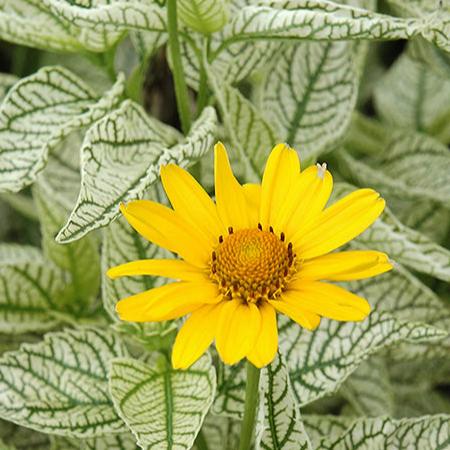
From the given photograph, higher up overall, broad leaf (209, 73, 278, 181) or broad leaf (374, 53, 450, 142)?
broad leaf (374, 53, 450, 142)

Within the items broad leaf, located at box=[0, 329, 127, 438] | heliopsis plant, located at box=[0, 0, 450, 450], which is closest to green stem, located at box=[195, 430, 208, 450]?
heliopsis plant, located at box=[0, 0, 450, 450]

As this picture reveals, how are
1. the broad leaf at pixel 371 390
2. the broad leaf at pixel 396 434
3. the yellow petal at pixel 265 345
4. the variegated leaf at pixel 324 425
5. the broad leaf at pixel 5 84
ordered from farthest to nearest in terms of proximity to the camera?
the broad leaf at pixel 5 84 → the broad leaf at pixel 371 390 → the variegated leaf at pixel 324 425 → the broad leaf at pixel 396 434 → the yellow petal at pixel 265 345

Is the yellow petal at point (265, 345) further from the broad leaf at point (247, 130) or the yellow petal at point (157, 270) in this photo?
the broad leaf at point (247, 130)

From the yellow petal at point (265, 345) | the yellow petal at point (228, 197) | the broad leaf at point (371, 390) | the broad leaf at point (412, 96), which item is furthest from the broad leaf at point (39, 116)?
the broad leaf at point (412, 96)

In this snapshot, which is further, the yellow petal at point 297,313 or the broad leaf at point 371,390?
the broad leaf at point 371,390

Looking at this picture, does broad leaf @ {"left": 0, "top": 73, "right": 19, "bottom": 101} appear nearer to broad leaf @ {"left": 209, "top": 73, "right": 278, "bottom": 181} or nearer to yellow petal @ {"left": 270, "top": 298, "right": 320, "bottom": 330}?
broad leaf @ {"left": 209, "top": 73, "right": 278, "bottom": 181}

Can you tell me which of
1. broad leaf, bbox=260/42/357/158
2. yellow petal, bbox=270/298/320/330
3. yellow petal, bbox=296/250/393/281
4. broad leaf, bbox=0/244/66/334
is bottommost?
broad leaf, bbox=0/244/66/334

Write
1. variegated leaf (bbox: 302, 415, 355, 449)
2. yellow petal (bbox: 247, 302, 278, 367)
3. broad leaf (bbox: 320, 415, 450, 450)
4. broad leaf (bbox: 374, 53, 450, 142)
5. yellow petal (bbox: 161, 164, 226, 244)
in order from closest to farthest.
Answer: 1. yellow petal (bbox: 247, 302, 278, 367)
2. yellow petal (bbox: 161, 164, 226, 244)
3. broad leaf (bbox: 320, 415, 450, 450)
4. variegated leaf (bbox: 302, 415, 355, 449)
5. broad leaf (bbox: 374, 53, 450, 142)

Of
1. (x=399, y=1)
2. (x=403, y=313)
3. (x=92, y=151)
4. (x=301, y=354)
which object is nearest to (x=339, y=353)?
(x=301, y=354)
